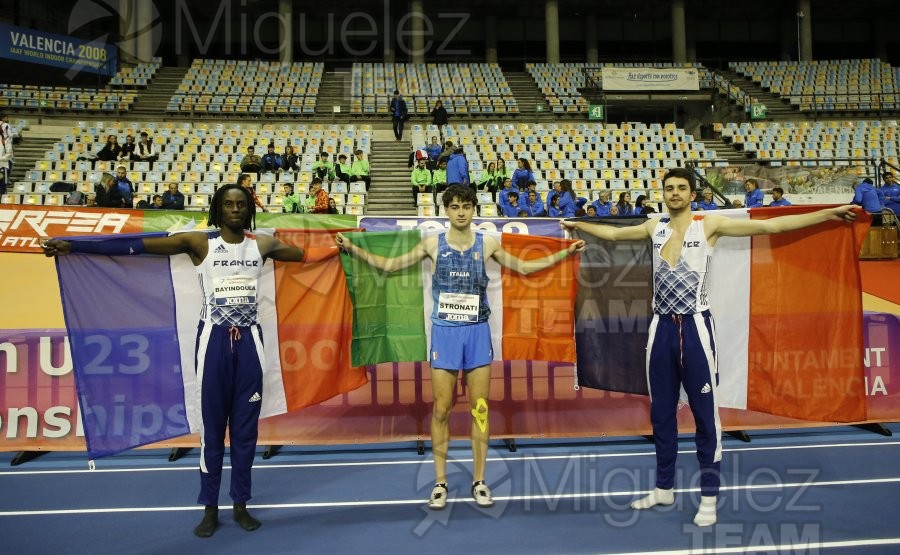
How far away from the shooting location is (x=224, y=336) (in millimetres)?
3922

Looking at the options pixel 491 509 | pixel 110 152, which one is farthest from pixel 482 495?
pixel 110 152

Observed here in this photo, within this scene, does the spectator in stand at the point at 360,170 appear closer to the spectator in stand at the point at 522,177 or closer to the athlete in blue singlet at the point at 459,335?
the spectator in stand at the point at 522,177

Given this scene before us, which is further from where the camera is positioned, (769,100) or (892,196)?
(769,100)

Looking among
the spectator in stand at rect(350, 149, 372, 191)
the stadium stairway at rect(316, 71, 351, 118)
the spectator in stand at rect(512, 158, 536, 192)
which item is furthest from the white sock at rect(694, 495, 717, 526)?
the stadium stairway at rect(316, 71, 351, 118)

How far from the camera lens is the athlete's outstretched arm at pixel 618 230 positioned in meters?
4.48

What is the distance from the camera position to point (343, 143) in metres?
19.7

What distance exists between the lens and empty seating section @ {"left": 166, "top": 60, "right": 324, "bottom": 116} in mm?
24219

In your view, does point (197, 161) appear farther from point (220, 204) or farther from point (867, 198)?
point (867, 198)

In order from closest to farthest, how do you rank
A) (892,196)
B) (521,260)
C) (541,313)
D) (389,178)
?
(521,260) < (541,313) < (892,196) < (389,178)

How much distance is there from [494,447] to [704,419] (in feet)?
6.97

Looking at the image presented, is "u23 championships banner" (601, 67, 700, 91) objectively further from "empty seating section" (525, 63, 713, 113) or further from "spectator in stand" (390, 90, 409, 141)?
"spectator in stand" (390, 90, 409, 141)

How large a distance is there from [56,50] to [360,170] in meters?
21.1

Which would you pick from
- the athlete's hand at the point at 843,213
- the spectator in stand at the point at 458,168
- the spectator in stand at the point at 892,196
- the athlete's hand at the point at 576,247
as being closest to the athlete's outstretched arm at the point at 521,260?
the athlete's hand at the point at 576,247

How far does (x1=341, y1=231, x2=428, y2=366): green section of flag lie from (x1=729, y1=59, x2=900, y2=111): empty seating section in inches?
1046
